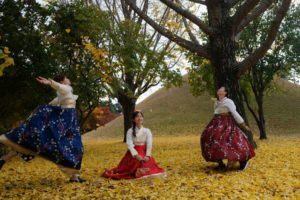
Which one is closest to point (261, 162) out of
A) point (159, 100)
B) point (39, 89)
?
point (39, 89)

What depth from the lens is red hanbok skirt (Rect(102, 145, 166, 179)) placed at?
20.0 ft

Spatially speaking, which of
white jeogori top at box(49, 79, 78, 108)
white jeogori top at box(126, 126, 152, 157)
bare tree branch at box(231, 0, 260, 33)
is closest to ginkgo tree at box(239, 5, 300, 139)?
bare tree branch at box(231, 0, 260, 33)

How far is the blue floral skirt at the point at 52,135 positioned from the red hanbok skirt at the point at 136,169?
1.19 m

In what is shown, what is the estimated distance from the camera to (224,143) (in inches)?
247

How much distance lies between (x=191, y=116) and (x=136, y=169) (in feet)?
98.0

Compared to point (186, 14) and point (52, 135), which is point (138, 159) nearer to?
point (52, 135)

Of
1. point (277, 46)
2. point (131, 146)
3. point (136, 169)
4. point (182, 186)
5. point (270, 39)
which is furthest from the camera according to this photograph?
point (277, 46)

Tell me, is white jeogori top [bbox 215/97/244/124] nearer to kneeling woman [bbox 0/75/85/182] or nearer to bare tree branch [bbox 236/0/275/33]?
kneeling woman [bbox 0/75/85/182]

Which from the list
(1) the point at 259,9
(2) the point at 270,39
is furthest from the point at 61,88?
(1) the point at 259,9

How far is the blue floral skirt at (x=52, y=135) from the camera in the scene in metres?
5.22

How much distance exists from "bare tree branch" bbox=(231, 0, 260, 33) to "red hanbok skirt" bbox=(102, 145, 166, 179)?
5488 mm

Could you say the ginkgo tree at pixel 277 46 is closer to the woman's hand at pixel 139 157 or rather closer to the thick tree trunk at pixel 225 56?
the thick tree trunk at pixel 225 56

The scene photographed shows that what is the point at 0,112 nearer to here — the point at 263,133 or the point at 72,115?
the point at 72,115

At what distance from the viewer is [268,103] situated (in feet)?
120
